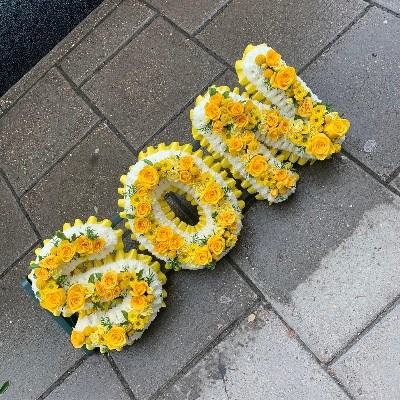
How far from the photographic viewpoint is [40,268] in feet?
8.20

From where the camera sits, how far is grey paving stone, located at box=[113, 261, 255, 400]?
8.47ft

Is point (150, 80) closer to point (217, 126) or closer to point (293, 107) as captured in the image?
point (217, 126)

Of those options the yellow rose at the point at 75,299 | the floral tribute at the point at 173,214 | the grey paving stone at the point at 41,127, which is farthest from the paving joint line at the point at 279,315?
the grey paving stone at the point at 41,127

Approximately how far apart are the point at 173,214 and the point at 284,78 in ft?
2.56

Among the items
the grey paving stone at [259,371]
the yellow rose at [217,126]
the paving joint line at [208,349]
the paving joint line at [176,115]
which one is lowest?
the grey paving stone at [259,371]

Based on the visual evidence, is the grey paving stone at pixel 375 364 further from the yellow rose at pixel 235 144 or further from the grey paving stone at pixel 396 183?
the yellow rose at pixel 235 144

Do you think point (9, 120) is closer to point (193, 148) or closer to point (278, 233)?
point (193, 148)

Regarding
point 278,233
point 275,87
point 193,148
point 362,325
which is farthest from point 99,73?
point 362,325

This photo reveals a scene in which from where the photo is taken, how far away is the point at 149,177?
2.50 metres

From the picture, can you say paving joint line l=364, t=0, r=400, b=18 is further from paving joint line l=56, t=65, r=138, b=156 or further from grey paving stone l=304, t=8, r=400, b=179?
paving joint line l=56, t=65, r=138, b=156

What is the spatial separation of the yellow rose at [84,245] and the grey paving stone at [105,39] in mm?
1252

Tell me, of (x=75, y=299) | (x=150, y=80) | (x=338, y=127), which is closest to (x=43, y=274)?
(x=75, y=299)

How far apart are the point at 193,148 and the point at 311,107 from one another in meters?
0.60

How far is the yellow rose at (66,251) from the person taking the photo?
247 cm
